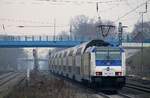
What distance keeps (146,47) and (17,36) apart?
26177 mm

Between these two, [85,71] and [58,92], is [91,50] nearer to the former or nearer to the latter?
[85,71]

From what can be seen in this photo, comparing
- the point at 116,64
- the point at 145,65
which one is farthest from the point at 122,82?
the point at 145,65

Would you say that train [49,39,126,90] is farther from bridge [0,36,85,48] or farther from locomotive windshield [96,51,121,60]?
bridge [0,36,85,48]

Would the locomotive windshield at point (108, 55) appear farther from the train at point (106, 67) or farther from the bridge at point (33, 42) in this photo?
the bridge at point (33, 42)

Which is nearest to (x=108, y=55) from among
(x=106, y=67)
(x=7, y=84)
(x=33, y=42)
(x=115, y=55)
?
(x=115, y=55)

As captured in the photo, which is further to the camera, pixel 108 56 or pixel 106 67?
pixel 108 56

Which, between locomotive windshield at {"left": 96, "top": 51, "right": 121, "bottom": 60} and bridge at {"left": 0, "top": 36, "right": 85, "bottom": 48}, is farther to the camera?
bridge at {"left": 0, "top": 36, "right": 85, "bottom": 48}

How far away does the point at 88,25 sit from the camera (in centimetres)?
15200

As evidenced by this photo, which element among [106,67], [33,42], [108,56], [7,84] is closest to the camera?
[106,67]

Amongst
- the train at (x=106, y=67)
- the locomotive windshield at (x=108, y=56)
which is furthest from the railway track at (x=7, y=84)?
the locomotive windshield at (x=108, y=56)

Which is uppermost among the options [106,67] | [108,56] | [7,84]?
[108,56]

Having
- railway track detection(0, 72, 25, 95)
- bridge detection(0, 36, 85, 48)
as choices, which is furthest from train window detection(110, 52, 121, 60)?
bridge detection(0, 36, 85, 48)

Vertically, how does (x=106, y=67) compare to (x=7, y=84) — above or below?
above

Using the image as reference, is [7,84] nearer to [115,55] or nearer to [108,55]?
[108,55]
